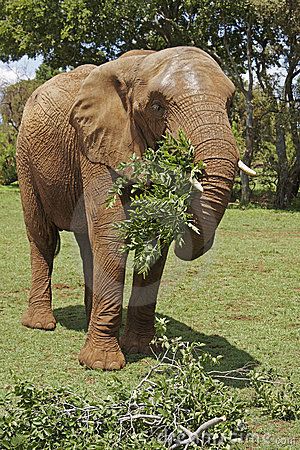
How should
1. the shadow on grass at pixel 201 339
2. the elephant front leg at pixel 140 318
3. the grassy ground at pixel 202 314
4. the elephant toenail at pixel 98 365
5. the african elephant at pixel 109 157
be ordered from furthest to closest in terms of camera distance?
the elephant front leg at pixel 140 318
the shadow on grass at pixel 201 339
the elephant toenail at pixel 98 365
the grassy ground at pixel 202 314
the african elephant at pixel 109 157

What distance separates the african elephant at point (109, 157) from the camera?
4.30 metres

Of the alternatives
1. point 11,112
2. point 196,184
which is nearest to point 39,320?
point 196,184

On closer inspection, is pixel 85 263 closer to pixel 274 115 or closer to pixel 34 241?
pixel 34 241

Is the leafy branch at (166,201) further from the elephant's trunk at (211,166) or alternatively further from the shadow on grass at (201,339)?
the shadow on grass at (201,339)

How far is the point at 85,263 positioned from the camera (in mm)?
6602

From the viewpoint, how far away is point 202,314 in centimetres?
705

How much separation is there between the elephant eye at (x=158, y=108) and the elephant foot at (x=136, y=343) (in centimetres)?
187

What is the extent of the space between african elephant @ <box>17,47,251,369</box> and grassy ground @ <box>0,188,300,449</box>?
1.04 feet

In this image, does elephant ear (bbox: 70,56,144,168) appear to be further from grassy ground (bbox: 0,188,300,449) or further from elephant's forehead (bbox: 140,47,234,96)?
grassy ground (bbox: 0,188,300,449)

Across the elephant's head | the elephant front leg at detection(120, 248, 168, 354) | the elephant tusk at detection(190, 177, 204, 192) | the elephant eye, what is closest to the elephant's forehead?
the elephant's head

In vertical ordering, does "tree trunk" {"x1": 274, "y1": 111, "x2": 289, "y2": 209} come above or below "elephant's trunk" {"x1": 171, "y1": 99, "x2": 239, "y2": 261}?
below

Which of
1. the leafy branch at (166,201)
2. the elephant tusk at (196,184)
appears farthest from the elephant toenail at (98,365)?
the elephant tusk at (196,184)

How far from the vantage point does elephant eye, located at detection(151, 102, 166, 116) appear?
4.67 meters

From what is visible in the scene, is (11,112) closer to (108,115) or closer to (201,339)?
(201,339)
